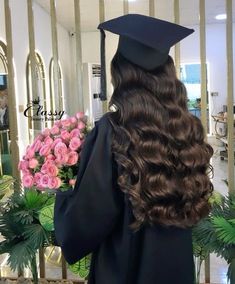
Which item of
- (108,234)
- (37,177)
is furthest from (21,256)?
(108,234)

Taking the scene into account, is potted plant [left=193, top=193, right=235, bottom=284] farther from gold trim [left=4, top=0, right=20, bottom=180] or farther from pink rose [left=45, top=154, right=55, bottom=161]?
gold trim [left=4, top=0, right=20, bottom=180]

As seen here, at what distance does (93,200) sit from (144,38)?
0.46 m

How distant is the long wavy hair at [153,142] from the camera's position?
0.99m

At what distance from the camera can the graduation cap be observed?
987mm

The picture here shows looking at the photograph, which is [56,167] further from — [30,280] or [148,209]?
[30,280]

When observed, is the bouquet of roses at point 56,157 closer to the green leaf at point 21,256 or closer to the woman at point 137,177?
the woman at point 137,177

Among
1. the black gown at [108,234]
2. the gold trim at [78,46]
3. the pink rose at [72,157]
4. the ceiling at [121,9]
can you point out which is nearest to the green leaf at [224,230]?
the black gown at [108,234]

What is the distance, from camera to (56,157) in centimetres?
143

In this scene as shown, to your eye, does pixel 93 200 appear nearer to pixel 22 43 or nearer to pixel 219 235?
pixel 219 235

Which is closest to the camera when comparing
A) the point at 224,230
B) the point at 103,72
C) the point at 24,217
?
the point at 103,72

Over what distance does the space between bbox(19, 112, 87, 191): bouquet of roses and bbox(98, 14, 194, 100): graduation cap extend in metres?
0.51

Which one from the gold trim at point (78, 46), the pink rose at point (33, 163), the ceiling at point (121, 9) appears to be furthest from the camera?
the ceiling at point (121, 9)

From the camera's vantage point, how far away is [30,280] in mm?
2357

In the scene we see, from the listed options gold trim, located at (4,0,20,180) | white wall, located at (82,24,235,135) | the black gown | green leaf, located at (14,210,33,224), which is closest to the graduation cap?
the black gown
